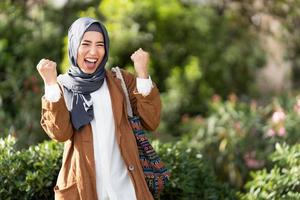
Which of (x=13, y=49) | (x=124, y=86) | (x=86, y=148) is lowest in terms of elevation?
(x=86, y=148)

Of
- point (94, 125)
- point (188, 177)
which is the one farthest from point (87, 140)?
point (188, 177)

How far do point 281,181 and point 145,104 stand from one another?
5.27 ft

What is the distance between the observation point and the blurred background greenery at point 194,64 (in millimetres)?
6508

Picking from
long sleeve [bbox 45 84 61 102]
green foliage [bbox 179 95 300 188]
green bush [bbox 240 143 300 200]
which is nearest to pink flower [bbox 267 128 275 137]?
green foliage [bbox 179 95 300 188]

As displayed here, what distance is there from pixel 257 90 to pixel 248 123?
2.48m

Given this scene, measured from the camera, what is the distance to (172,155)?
16.6 feet

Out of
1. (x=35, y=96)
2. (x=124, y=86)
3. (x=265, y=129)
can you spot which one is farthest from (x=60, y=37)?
(x=124, y=86)

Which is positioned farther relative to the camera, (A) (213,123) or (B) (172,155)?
(A) (213,123)

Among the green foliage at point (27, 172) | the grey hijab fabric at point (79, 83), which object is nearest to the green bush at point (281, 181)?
the green foliage at point (27, 172)

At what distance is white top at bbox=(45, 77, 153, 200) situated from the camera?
3.72 metres

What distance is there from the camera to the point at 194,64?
26.1ft

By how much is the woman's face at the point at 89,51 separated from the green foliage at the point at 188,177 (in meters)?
1.46

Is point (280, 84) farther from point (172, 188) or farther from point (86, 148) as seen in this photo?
point (86, 148)

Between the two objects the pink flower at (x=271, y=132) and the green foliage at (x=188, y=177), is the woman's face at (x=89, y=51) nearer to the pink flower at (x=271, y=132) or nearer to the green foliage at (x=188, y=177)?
the green foliage at (x=188, y=177)
